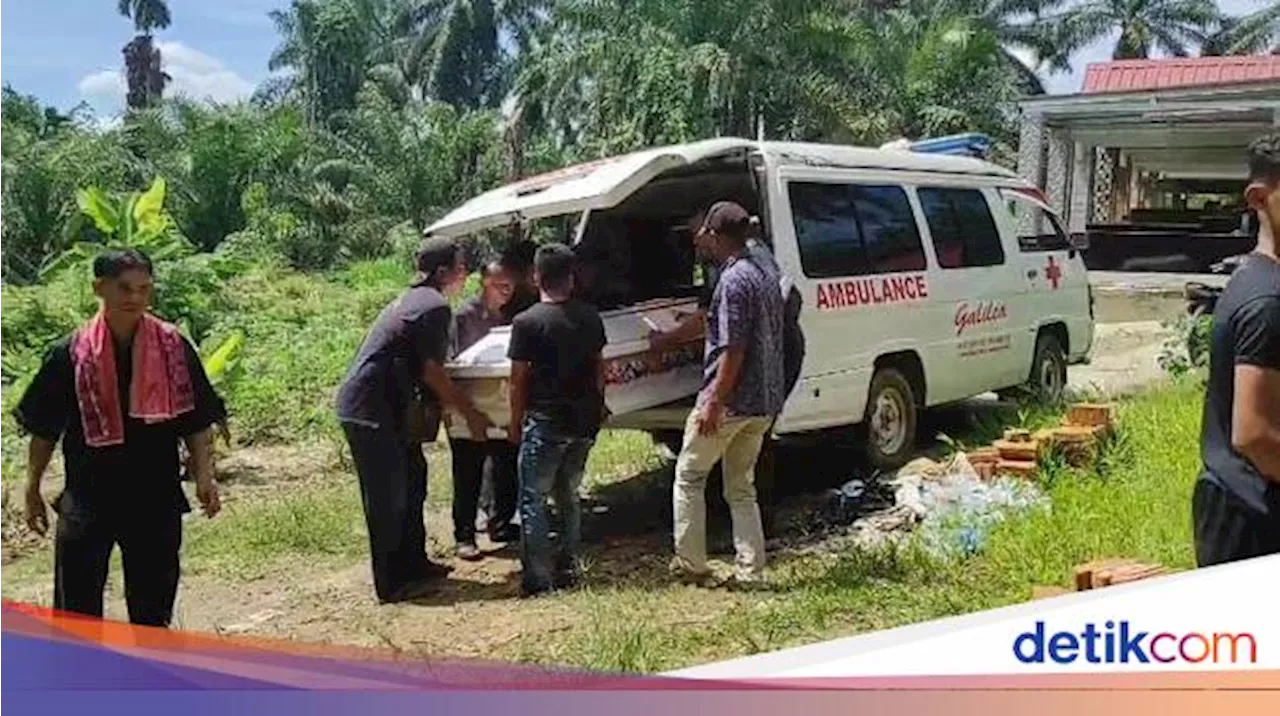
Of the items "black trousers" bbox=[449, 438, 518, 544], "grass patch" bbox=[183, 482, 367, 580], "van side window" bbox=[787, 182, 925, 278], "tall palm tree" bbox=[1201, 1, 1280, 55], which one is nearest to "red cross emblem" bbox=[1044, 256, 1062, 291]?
"van side window" bbox=[787, 182, 925, 278]

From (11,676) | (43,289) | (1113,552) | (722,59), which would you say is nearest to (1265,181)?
(1113,552)

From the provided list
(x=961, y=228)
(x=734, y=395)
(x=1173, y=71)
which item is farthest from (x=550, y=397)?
(x=1173, y=71)

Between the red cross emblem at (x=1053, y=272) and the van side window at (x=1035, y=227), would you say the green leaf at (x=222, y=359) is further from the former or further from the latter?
the red cross emblem at (x=1053, y=272)

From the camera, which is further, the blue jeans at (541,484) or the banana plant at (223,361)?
the banana plant at (223,361)

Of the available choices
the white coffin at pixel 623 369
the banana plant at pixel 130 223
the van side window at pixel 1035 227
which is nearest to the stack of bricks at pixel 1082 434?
the white coffin at pixel 623 369

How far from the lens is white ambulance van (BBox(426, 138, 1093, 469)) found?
6109 mm

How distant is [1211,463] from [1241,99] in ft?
40.4

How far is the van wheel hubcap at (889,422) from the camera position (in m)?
7.16

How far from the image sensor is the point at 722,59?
2139 centimetres

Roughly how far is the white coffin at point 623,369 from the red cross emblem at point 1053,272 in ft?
10.5

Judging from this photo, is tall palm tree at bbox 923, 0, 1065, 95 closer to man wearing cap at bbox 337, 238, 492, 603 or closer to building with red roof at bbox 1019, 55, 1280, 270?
building with red roof at bbox 1019, 55, 1280, 270

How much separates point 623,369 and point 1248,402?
11.9 feet

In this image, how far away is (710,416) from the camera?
5160 mm

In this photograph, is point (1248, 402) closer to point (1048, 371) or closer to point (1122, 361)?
point (1048, 371)
